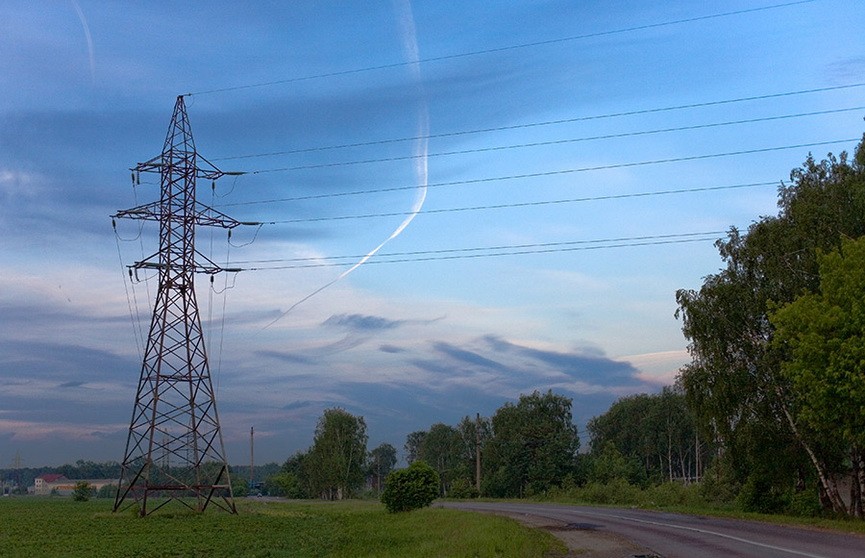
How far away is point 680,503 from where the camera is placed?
57.9 m

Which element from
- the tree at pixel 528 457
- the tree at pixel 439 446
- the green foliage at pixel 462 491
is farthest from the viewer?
the tree at pixel 439 446

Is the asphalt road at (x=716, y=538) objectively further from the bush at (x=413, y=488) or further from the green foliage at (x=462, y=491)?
the green foliage at (x=462, y=491)

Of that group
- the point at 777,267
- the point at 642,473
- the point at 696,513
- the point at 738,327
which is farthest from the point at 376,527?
the point at 642,473

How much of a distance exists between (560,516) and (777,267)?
16.8 metres

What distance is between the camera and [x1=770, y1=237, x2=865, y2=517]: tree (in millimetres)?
29125

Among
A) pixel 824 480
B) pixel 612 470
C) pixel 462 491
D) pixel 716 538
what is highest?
pixel 824 480

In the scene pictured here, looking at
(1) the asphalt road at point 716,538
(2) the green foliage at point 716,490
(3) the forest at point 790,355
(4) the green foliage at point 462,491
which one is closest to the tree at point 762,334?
(3) the forest at point 790,355

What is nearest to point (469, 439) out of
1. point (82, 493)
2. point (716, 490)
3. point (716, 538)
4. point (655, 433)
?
point (655, 433)

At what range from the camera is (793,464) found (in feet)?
131

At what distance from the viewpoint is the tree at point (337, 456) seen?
390 ft

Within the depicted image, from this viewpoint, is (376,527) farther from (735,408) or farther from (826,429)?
(826,429)

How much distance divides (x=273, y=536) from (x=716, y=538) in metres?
19.5

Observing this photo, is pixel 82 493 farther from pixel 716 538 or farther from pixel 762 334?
pixel 716 538

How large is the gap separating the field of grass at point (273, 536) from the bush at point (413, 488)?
119 centimetres
